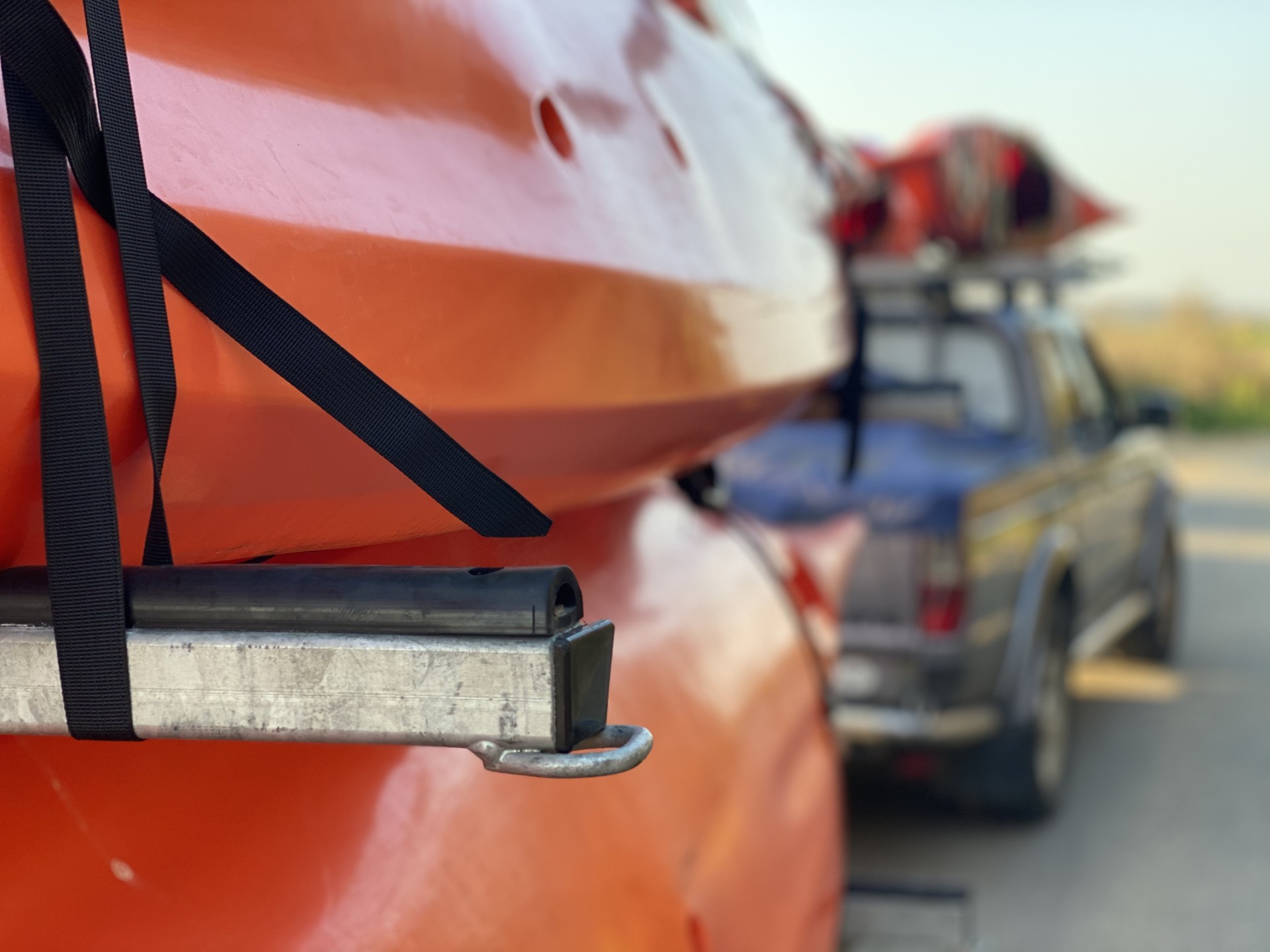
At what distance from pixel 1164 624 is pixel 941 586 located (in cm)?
387

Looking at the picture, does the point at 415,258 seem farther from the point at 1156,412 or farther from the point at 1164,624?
the point at 1164,624

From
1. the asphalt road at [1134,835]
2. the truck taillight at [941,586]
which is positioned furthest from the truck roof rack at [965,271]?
the asphalt road at [1134,835]

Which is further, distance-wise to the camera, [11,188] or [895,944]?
[895,944]

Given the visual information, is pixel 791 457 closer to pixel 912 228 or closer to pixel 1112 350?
pixel 912 228

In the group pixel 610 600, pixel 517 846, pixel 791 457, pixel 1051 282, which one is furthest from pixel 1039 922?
pixel 517 846

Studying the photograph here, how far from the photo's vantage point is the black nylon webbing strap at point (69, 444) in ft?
2.71

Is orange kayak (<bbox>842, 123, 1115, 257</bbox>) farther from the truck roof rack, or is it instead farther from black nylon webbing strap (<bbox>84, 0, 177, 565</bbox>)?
black nylon webbing strap (<bbox>84, 0, 177, 565</bbox>)

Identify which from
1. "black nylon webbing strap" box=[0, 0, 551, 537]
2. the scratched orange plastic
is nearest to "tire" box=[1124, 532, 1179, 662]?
the scratched orange plastic

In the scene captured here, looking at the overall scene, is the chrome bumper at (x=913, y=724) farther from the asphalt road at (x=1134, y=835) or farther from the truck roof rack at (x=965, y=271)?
the truck roof rack at (x=965, y=271)

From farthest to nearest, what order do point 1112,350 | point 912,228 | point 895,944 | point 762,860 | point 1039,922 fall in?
point 1112,350 → point 912,228 → point 1039,922 → point 895,944 → point 762,860

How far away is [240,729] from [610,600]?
0.81m

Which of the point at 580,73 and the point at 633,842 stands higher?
the point at 580,73

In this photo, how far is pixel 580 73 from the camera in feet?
4.88

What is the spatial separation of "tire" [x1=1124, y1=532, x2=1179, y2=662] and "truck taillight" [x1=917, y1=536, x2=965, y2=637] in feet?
11.5
